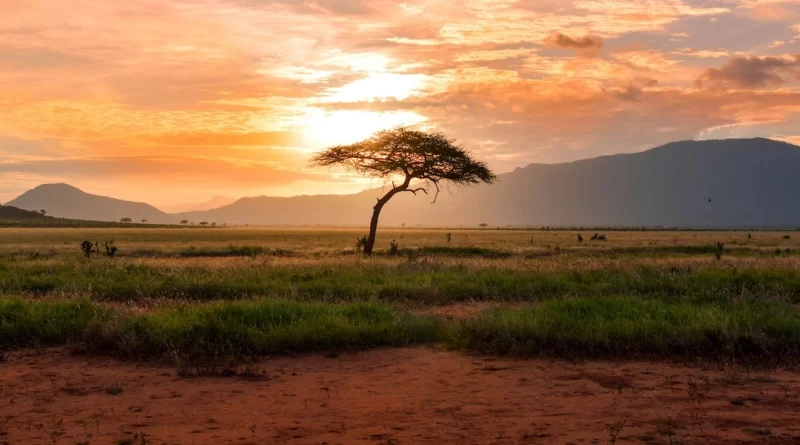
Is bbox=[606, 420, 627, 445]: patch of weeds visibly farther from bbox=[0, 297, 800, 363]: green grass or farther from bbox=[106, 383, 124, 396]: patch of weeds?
bbox=[106, 383, 124, 396]: patch of weeds

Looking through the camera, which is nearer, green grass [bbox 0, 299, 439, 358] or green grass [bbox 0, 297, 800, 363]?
green grass [bbox 0, 297, 800, 363]

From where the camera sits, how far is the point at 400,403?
9234 millimetres

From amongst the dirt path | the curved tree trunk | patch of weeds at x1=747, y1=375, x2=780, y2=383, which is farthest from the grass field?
the curved tree trunk

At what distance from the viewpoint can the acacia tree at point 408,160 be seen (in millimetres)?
40500

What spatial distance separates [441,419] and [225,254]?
3566cm

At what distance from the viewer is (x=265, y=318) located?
14406mm

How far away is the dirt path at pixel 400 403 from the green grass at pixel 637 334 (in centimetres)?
75

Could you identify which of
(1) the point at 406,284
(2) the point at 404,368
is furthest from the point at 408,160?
(2) the point at 404,368

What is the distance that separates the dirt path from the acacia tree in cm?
2817

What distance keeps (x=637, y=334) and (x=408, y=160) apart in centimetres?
2894

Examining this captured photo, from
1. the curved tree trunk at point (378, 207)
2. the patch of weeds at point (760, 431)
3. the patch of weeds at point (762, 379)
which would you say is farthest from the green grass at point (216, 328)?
the curved tree trunk at point (378, 207)

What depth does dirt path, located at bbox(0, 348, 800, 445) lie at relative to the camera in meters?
7.77

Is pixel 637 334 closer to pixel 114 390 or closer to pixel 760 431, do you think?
pixel 760 431

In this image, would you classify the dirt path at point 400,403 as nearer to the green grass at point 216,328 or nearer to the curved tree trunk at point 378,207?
the green grass at point 216,328
